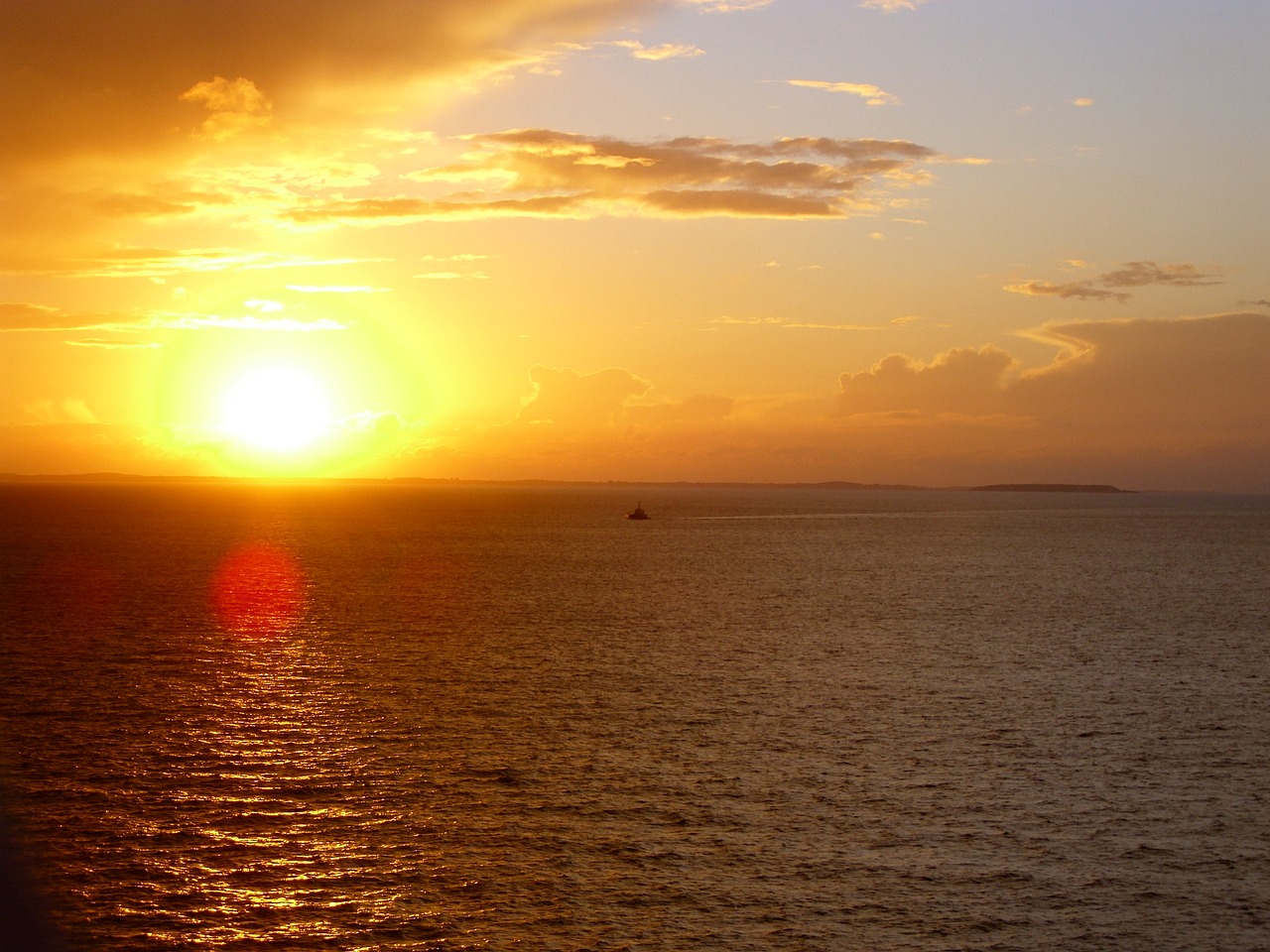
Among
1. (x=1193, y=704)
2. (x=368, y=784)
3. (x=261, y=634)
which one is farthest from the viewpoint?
(x=261, y=634)

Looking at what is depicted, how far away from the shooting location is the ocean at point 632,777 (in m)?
22.2

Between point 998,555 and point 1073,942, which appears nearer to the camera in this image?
point 1073,942

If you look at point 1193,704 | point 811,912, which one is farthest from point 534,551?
point 811,912

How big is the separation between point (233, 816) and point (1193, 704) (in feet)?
109

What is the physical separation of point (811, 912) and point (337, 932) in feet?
28.2

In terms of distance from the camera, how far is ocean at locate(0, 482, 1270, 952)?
22.2 metres

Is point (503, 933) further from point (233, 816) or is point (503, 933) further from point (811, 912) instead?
point (233, 816)

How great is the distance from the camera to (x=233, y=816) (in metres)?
27.1

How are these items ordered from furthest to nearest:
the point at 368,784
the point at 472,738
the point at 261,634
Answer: the point at 261,634
the point at 472,738
the point at 368,784

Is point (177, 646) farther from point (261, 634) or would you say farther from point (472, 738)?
point (472, 738)

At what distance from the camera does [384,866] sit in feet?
79.4

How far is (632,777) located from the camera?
31359 millimetres

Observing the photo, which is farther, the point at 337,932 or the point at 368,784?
the point at 368,784

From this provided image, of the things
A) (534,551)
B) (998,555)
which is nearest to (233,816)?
(534,551)
